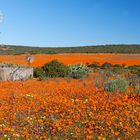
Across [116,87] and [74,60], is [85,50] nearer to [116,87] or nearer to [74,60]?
[74,60]

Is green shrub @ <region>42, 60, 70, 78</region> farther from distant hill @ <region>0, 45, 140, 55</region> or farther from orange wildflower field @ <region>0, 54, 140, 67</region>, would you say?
distant hill @ <region>0, 45, 140, 55</region>

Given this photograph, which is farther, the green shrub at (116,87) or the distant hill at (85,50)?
the distant hill at (85,50)

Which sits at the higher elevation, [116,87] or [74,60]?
[116,87]

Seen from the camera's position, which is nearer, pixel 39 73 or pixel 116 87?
pixel 116 87

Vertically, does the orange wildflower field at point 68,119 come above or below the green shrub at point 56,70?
above

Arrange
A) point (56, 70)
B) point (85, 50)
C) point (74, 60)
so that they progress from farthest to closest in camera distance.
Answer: point (85, 50), point (74, 60), point (56, 70)

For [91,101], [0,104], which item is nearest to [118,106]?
[91,101]

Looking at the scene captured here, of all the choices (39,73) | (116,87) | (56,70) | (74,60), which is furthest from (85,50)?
(116,87)

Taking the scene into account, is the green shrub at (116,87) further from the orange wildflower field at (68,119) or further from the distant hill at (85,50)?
the distant hill at (85,50)

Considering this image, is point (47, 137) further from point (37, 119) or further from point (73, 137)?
point (37, 119)

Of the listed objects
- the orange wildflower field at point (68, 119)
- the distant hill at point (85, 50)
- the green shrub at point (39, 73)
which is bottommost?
the distant hill at point (85, 50)

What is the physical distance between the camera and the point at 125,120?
9.79 metres

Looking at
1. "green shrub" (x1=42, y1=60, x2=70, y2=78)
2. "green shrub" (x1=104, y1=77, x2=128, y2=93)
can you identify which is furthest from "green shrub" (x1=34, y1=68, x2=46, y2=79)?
"green shrub" (x1=104, y1=77, x2=128, y2=93)

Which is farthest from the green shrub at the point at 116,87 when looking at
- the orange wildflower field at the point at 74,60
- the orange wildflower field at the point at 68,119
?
the orange wildflower field at the point at 74,60
